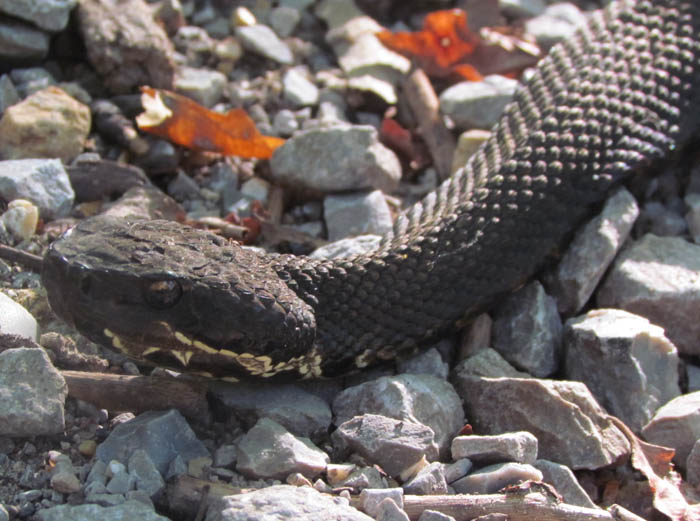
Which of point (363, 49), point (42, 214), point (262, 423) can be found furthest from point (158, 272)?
point (363, 49)

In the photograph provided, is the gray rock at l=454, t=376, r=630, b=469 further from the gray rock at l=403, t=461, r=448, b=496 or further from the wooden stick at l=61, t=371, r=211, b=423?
the wooden stick at l=61, t=371, r=211, b=423

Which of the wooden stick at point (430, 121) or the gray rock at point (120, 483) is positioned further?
the wooden stick at point (430, 121)

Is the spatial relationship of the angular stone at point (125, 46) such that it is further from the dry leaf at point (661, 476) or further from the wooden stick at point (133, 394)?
the dry leaf at point (661, 476)

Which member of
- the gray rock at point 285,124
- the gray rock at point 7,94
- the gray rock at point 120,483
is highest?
the gray rock at point 7,94

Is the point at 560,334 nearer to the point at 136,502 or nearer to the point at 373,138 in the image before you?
the point at 373,138

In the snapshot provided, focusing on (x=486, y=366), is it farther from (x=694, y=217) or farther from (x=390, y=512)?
(x=694, y=217)

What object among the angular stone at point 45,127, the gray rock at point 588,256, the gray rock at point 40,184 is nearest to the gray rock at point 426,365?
the gray rock at point 588,256
